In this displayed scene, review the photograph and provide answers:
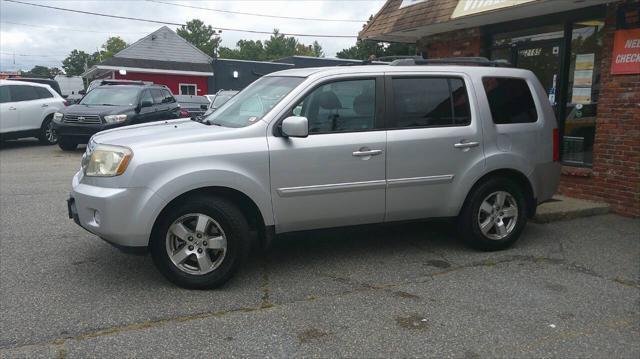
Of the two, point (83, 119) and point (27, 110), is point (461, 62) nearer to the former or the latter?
point (83, 119)

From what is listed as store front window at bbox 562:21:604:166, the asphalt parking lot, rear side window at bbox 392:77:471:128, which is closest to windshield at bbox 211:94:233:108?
the asphalt parking lot

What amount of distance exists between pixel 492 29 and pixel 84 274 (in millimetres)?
7547

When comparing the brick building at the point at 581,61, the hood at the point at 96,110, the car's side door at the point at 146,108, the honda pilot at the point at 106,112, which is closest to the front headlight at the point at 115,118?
the honda pilot at the point at 106,112

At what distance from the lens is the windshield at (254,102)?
187 inches

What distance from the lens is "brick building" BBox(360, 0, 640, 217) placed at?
7012 millimetres

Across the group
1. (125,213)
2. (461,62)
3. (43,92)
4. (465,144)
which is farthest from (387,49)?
(125,213)

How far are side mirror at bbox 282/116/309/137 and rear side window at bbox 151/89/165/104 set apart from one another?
36.0 feet

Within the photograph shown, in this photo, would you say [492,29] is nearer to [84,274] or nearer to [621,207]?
[621,207]

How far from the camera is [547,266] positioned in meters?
5.17

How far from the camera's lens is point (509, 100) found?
5.58 m

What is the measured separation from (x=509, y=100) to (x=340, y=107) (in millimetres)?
1932

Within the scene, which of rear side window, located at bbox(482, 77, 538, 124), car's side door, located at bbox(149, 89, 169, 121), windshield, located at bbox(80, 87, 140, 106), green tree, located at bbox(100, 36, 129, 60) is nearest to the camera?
rear side window, located at bbox(482, 77, 538, 124)

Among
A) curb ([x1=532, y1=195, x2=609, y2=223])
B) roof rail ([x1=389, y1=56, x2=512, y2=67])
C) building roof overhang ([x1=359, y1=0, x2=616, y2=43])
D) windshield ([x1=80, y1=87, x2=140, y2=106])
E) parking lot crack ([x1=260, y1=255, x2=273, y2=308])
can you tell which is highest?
building roof overhang ([x1=359, y1=0, x2=616, y2=43])

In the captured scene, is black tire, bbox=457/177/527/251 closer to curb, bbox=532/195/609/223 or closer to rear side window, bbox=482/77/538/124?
rear side window, bbox=482/77/538/124
